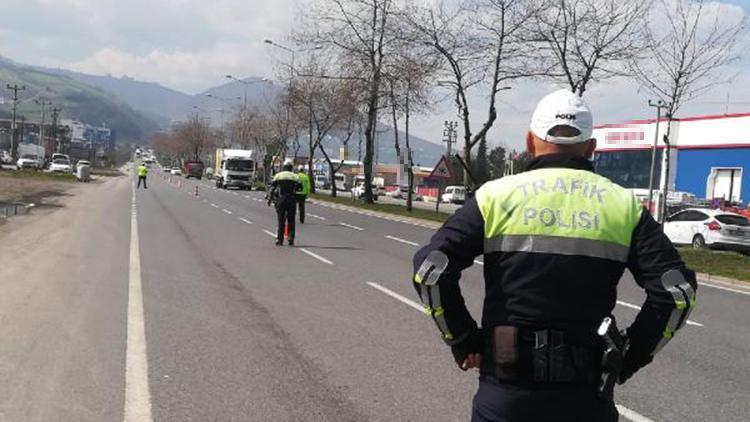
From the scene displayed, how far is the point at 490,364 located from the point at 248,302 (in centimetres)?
741

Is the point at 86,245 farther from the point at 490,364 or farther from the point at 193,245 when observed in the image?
the point at 490,364

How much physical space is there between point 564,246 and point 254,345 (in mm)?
5175

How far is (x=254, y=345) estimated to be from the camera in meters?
7.39

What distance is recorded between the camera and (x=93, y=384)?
589cm

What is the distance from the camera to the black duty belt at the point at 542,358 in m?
2.55

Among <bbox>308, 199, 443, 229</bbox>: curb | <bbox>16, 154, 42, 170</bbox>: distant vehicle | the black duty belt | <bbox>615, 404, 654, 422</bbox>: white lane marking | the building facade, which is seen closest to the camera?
the black duty belt

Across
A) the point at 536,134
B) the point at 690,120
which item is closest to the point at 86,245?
the point at 536,134

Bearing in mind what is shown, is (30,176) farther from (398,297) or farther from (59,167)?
(398,297)

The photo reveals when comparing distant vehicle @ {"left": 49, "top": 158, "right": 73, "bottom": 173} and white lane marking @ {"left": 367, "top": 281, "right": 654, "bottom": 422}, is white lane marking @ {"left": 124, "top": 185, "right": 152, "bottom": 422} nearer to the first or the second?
white lane marking @ {"left": 367, "top": 281, "right": 654, "bottom": 422}

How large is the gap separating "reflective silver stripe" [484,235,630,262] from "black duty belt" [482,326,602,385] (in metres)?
0.26

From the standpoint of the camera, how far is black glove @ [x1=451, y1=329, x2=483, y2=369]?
2.72 metres

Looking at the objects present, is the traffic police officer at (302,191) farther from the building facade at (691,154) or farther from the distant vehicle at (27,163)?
the distant vehicle at (27,163)

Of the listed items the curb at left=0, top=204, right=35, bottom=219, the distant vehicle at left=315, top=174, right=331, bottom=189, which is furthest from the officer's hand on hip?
the distant vehicle at left=315, top=174, right=331, bottom=189

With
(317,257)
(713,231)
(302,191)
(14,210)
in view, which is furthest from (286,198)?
(713,231)
